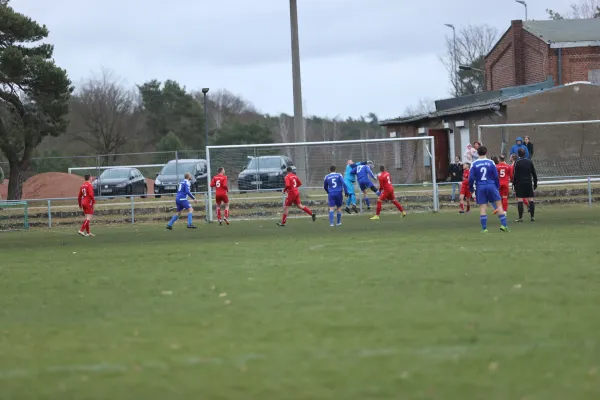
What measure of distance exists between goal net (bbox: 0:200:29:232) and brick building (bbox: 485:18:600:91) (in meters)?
29.3

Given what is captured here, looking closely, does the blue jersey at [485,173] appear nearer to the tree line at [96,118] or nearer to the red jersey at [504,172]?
the red jersey at [504,172]

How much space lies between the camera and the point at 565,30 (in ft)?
176

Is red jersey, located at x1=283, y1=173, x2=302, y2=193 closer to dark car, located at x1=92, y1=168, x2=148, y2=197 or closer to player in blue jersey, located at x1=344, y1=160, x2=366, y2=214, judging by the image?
player in blue jersey, located at x1=344, y1=160, x2=366, y2=214

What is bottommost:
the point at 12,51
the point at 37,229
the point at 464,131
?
the point at 37,229

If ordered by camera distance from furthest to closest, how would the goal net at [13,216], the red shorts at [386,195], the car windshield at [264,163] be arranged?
the car windshield at [264,163] → the goal net at [13,216] → the red shorts at [386,195]

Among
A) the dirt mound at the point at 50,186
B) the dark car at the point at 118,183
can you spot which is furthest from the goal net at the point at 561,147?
the dirt mound at the point at 50,186

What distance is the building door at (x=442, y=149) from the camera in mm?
46406

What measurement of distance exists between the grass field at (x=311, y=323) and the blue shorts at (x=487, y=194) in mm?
3195

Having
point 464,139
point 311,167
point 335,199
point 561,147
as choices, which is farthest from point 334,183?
point 464,139

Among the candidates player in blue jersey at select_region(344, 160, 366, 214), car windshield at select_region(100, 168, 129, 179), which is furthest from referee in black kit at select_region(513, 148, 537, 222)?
car windshield at select_region(100, 168, 129, 179)

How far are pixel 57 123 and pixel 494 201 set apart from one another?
24.1m

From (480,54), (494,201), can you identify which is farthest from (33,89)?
(480,54)

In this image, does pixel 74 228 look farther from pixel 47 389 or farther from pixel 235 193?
pixel 47 389

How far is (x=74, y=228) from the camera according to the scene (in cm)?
3322
